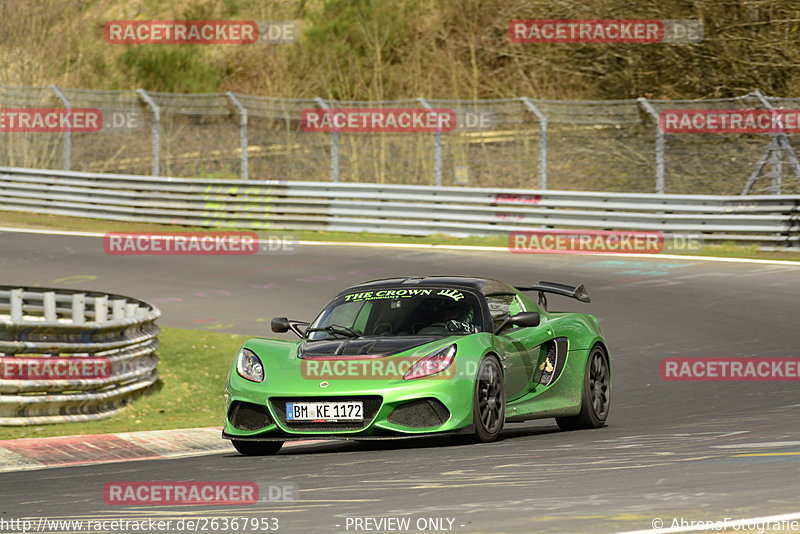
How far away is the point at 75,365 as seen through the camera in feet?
40.3

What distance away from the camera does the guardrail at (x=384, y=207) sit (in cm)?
2317

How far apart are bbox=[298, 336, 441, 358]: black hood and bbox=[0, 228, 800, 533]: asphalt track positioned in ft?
2.23

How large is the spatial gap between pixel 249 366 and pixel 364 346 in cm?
85

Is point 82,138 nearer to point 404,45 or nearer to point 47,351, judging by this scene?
point 404,45

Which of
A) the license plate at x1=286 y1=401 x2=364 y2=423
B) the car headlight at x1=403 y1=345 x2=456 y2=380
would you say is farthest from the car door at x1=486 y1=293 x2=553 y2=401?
the license plate at x1=286 y1=401 x2=364 y2=423

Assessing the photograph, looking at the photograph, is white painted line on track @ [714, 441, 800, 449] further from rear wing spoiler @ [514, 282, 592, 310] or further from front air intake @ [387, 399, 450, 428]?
rear wing spoiler @ [514, 282, 592, 310]

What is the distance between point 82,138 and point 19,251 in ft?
42.1

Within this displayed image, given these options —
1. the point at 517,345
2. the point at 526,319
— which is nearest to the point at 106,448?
the point at 517,345

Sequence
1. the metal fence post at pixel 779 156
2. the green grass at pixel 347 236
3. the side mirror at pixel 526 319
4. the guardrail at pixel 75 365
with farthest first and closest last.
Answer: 1. the metal fence post at pixel 779 156
2. the green grass at pixel 347 236
3. the guardrail at pixel 75 365
4. the side mirror at pixel 526 319

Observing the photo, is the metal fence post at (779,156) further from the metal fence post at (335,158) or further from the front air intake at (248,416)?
the front air intake at (248,416)

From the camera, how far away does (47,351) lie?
1211 centimetres

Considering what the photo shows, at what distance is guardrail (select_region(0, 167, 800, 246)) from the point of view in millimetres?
23172

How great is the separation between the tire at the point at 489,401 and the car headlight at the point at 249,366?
1501mm

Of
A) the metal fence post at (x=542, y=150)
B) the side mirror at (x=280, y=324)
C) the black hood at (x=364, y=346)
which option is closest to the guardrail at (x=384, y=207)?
the metal fence post at (x=542, y=150)
